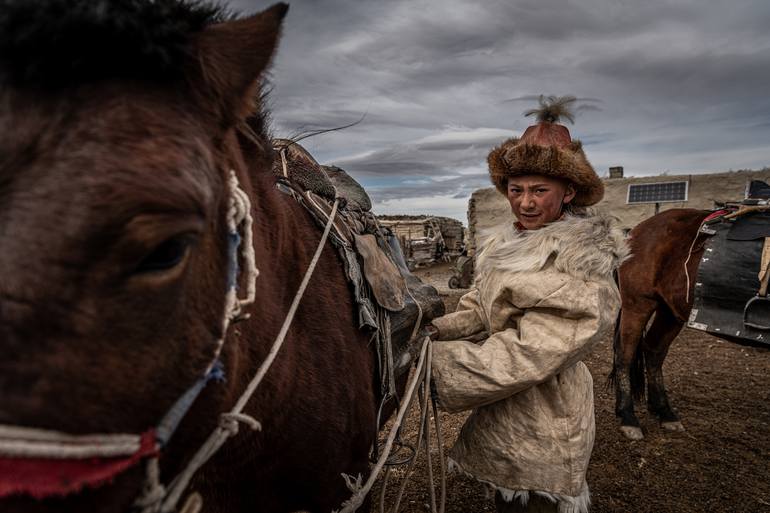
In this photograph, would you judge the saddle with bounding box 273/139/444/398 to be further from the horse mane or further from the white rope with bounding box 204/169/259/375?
the horse mane

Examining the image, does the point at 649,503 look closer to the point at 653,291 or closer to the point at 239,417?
the point at 653,291

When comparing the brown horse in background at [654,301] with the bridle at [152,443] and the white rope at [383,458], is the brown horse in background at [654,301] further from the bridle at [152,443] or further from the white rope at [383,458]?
the bridle at [152,443]

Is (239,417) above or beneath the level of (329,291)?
beneath

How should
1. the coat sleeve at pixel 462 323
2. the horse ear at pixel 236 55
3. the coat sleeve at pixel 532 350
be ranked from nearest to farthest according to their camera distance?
1. the horse ear at pixel 236 55
2. the coat sleeve at pixel 532 350
3. the coat sleeve at pixel 462 323

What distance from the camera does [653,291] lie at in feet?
13.4

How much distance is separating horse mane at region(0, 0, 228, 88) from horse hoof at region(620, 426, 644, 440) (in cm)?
441

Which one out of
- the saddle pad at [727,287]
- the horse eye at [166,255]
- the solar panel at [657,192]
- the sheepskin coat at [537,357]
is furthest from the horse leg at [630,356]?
the solar panel at [657,192]

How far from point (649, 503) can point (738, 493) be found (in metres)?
0.66

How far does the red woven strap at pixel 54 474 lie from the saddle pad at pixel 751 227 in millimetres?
4402

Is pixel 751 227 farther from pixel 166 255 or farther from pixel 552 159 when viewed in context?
pixel 166 255

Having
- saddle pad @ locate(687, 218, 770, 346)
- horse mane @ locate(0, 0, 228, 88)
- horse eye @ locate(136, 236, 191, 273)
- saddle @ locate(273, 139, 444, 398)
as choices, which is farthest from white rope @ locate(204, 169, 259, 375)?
saddle pad @ locate(687, 218, 770, 346)

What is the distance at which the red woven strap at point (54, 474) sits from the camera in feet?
2.10

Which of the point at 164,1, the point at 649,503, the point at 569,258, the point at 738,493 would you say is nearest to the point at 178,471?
the point at 164,1

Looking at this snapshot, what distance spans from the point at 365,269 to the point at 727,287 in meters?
3.44
